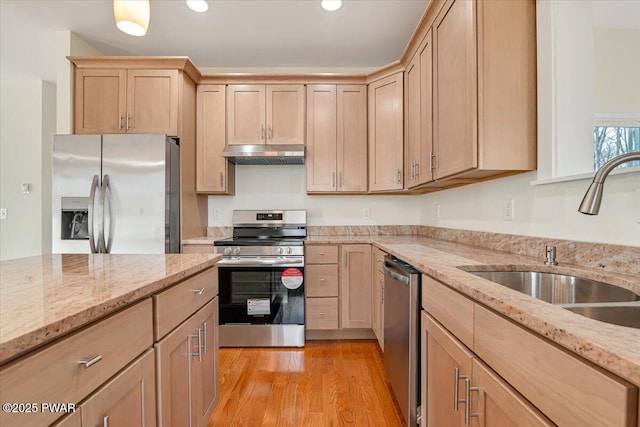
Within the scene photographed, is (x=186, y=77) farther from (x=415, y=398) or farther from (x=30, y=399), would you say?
(x=415, y=398)

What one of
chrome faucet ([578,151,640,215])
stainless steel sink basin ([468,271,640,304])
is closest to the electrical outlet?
stainless steel sink basin ([468,271,640,304])

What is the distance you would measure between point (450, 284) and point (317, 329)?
6.16 feet

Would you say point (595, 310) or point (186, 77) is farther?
point (186, 77)

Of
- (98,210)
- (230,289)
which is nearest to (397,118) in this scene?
(230,289)

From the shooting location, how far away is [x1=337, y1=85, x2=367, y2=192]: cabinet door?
2928mm

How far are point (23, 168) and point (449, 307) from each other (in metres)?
5.09

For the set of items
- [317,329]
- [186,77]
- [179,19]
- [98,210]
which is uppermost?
[179,19]

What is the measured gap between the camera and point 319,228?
3.20m

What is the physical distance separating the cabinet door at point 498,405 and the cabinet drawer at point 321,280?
5.87ft

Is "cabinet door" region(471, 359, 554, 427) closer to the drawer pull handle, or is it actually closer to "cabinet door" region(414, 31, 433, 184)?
the drawer pull handle

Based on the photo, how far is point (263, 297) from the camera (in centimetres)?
258

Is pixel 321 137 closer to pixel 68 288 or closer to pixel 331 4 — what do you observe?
pixel 331 4

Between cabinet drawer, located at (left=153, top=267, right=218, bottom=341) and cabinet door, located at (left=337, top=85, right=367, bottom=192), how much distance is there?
1.78 m

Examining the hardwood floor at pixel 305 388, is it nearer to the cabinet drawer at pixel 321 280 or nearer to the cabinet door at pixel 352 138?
the cabinet drawer at pixel 321 280
